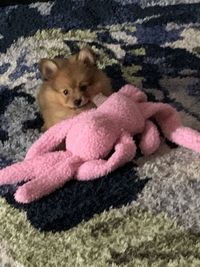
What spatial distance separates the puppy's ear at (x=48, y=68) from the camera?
1.53 m

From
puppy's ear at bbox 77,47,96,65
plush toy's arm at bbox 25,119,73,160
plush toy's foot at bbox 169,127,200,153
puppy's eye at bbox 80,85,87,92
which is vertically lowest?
plush toy's foot at bbox 169,127,200,153

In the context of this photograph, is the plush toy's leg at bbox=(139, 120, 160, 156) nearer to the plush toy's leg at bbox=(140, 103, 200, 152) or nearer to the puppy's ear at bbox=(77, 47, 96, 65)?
the plush toy's leg at bbox=(140, 103, 200, 152)

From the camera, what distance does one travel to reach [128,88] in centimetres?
156

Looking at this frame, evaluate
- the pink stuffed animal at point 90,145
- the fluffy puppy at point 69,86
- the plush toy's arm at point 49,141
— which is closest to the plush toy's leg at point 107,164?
the pink stuffed animal at point 90,145

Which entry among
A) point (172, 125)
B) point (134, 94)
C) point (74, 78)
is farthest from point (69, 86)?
point (172, 125)

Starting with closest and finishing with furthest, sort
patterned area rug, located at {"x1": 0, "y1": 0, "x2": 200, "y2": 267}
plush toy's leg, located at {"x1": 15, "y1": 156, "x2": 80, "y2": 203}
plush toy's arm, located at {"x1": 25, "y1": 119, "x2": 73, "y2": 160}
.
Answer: patterned area rug, located at {"x1": 0, "y1": 0, "x2": 200, "y2": 267} < plush toy's leg, located at {"x1": 15, "y1": 156, "x2": 80, "y2": 203} < plush toy's arm, located at {"x1": 25, "y1": 119, "x2": 73, "y2": 160}

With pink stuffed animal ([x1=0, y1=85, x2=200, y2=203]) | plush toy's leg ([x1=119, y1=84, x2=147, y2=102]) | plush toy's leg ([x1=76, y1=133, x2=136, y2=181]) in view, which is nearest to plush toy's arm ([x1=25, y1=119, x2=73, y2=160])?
pink stuffed animal ([x1=0, y1=85, x2=200, y2=203])

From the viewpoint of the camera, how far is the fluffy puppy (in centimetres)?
152

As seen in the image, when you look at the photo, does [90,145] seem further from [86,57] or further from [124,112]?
[86,57]

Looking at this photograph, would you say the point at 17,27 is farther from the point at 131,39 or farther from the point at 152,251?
the point at 152,251

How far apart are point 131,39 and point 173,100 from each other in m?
0.56

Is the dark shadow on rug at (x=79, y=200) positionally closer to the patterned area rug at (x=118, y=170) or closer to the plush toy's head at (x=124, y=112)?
the patterned area rug at (x=118, y=170)

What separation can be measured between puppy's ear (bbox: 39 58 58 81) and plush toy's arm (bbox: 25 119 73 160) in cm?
19

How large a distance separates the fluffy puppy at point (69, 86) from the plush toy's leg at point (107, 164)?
23 cm
